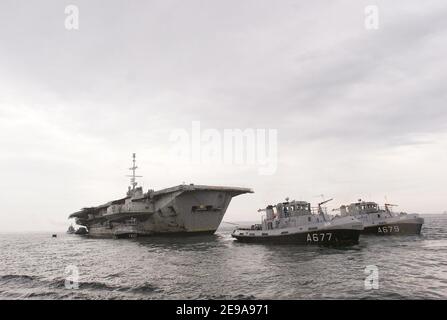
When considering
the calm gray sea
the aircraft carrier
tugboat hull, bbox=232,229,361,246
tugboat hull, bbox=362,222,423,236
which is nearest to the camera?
the calm gray sea

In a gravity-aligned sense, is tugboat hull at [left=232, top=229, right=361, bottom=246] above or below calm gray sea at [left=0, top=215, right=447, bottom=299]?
above

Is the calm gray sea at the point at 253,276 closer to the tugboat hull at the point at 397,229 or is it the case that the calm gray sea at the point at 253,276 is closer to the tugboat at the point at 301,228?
the tugboat at the point at 301,228

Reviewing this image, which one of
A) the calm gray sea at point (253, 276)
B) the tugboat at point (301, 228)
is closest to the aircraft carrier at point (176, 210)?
the tugboat at point (301, 228)

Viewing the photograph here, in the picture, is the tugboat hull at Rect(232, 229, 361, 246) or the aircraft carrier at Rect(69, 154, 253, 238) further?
the aircraft carrier at Rect(69, 154, 253, 238)

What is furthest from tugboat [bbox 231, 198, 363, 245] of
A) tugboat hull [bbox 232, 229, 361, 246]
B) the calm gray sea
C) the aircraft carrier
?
the aircraft carrier

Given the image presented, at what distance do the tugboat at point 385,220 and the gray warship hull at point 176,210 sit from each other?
1708 cm

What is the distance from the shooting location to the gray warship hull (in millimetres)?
48406

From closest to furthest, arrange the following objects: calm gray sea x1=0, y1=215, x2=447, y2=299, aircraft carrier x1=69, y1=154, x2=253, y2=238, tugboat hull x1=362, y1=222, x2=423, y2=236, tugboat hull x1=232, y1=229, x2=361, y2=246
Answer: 1. calm gray sea x1=0, y1=215, x2=447, y2=299
2. tugboat hull x1=232, y1=229, x2=361, y2=246
3. tugboat hull x1=362, y1=222, x2=423, y2=236
4. aircraft carrier x1=69, y1=154, x2=253, y2=238

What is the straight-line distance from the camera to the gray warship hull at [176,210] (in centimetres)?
4841

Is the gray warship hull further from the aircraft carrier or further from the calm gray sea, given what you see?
the calm gray sea

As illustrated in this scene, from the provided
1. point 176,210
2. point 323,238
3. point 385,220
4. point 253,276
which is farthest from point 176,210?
point 253,276

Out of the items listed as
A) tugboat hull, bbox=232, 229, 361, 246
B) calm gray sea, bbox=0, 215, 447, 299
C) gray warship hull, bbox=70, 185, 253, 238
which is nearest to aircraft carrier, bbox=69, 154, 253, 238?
gray warship hull, bbox=70, 185, 253, 238

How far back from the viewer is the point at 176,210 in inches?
1934
